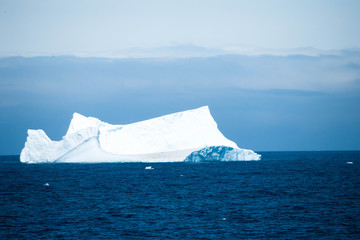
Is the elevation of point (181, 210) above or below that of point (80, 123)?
below

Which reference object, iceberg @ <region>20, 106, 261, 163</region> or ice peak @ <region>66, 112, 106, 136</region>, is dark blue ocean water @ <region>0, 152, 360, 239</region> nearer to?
iceberg @ <region>20, 106, 261, 163</region>

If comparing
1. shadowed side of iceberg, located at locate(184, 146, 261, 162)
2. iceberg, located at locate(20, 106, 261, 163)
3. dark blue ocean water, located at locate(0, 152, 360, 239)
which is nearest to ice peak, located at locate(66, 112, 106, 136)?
iceberg, located at locate(20, 106, 261, 163)

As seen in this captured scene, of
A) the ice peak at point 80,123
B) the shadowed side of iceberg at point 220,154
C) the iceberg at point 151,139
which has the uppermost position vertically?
the ice peak at point 80,123

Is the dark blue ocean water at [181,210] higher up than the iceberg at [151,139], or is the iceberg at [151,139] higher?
the iceberg at [151,139]

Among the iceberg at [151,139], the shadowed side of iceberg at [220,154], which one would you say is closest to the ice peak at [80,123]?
the iceberg at [151,139]

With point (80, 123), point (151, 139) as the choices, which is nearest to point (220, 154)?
point (151, 139)

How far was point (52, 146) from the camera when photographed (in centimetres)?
4675

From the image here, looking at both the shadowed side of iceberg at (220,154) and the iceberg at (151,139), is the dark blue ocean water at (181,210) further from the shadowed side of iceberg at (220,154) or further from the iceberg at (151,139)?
the iceberg at (151,139)

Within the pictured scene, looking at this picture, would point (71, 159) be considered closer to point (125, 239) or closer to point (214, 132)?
point (214, 132)

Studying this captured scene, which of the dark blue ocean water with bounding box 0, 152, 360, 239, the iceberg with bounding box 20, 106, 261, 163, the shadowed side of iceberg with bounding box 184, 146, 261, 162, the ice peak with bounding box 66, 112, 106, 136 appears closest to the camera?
the dark blue ocean water with bounding box 0, 152, 360, 239

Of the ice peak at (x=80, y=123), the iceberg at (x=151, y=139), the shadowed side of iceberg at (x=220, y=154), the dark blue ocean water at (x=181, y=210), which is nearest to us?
the dark blue ocean water at (x=181, y=210)

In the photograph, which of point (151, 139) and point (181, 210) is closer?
point (181, 210)

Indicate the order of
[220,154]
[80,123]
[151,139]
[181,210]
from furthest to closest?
1. [80,123]
2. [220,154]
3. [151,139]
4. [181,210]

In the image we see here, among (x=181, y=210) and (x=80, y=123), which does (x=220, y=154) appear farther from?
(x=181, y=210)
